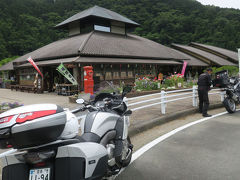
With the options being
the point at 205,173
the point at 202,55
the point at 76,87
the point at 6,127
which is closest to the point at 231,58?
the point at 202,55

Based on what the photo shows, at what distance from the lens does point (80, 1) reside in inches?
2486

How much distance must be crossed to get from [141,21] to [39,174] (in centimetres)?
6157

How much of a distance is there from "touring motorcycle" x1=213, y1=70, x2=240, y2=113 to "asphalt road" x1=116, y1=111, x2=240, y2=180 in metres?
2.17

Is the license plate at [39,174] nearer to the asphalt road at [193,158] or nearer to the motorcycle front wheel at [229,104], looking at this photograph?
the asphalt road at [193,158]

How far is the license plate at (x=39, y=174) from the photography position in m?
1.79

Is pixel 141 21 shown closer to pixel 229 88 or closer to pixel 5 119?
pixel 229 88

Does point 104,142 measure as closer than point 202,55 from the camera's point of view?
Yes

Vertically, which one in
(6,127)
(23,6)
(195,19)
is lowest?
(6,127)

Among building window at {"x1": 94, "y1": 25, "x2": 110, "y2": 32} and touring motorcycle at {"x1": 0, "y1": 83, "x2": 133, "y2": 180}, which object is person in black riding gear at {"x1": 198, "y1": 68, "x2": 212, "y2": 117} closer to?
touring motorcycle at {"x1": 0, "y1": 83, "x2": 133, "y2": 180}

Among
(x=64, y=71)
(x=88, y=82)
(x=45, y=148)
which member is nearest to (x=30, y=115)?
(x=45, y=148)

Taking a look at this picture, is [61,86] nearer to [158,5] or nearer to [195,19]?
[195,19]

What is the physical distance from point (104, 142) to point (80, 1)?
226 feet

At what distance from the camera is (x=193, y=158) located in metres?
3.69

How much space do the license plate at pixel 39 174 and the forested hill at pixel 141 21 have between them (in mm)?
50590
